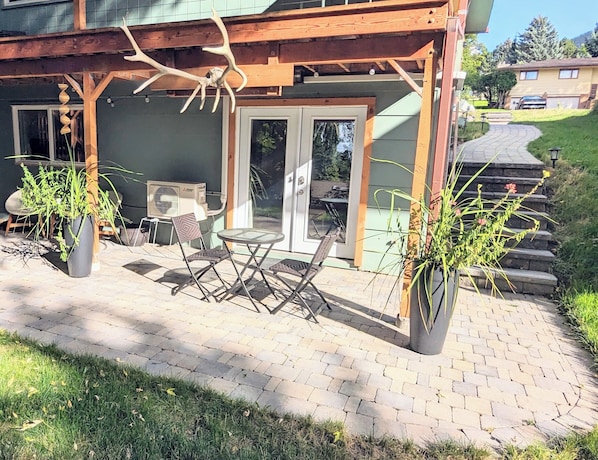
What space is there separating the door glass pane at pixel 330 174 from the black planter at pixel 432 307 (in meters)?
2.54

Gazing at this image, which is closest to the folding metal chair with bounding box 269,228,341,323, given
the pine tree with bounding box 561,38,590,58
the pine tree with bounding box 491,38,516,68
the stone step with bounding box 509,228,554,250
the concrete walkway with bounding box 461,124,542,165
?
the stone step with bounding box 509,228,554,250

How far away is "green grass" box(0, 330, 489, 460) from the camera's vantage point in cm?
204

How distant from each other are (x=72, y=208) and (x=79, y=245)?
15.8 inches

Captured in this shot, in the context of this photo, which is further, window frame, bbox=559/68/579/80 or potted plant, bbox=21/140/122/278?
window frame, bbox=559/68/579/80

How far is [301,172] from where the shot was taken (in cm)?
571

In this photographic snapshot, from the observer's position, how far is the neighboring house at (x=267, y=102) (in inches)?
136

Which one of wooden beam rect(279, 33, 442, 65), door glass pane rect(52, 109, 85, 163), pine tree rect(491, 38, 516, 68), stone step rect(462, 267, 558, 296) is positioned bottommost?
stone step rect(462, 267, 558, 296)

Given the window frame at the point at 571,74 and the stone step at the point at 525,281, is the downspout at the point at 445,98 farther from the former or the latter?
the window frame at the point at 571,74

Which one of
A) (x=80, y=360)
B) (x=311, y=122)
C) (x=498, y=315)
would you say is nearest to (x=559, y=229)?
(x=498, y=315)

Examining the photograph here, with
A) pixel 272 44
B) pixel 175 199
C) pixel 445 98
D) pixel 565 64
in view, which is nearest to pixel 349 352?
pixel 445 98

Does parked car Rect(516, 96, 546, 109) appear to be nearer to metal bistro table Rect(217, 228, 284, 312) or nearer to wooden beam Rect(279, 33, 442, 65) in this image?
wooden beam Rect(279, 33, 442, 65)

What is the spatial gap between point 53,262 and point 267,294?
9.01 feet

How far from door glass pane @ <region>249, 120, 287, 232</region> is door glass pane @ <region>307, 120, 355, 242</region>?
1.48 feet

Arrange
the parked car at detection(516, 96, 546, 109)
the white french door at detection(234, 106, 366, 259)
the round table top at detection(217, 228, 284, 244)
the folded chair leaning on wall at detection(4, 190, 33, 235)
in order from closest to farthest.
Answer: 1. the round table top at detection(217, 228, 284, 244)
2. the white french door at detection(234, 106, 366, 259)
3. the folded chair leaning on wall at detection(4, 190, 33, 235)
4. the parked car at detection(516, 96, 546, 109)
